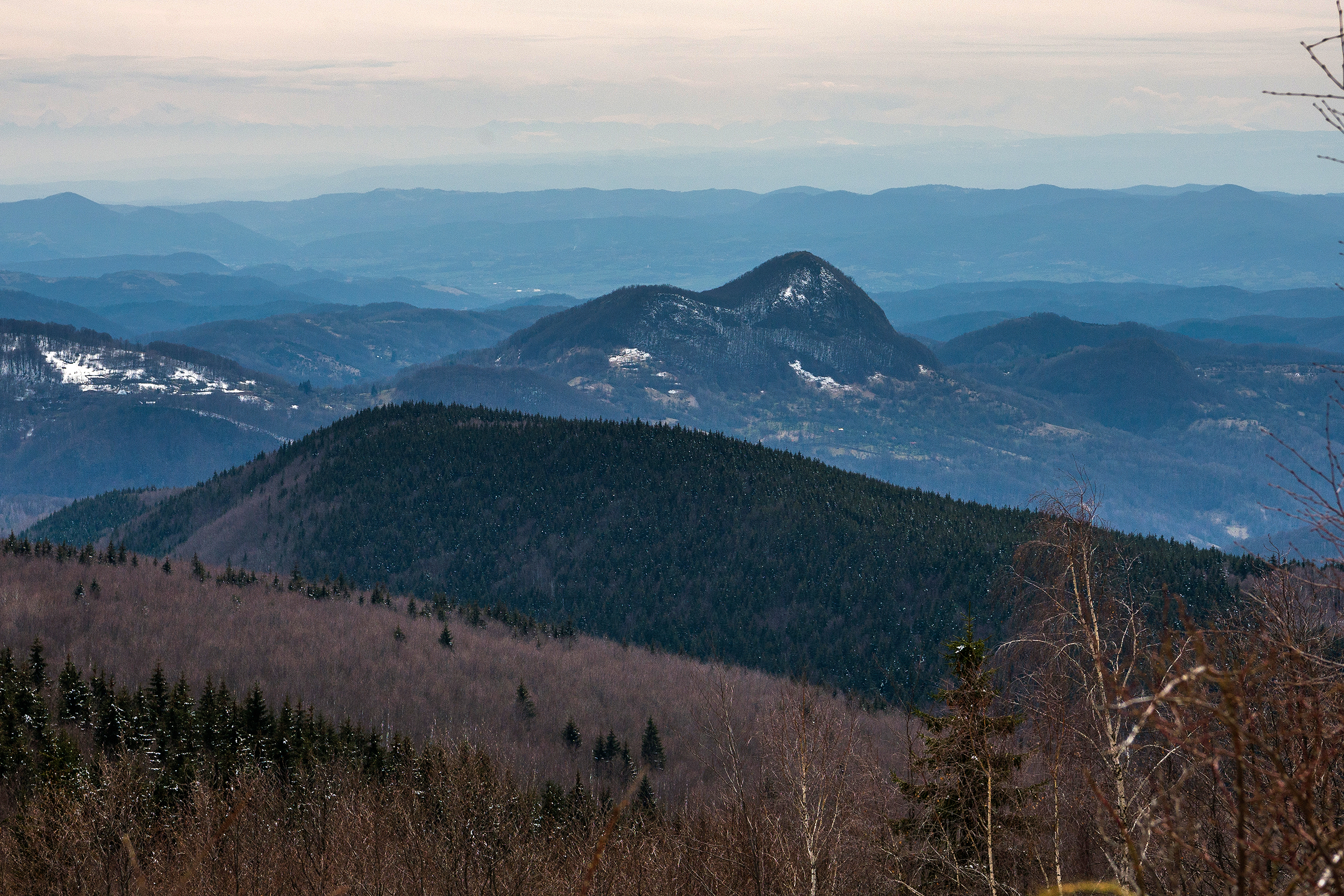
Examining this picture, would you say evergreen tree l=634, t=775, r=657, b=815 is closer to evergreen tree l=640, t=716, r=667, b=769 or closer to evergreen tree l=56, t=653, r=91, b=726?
evergreen tree l=640, t=716, r=667, b=769

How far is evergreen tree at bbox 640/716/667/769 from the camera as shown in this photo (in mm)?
101438

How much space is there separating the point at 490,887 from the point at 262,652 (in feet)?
342

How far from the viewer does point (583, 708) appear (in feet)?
421

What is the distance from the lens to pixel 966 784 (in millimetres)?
A: 25297

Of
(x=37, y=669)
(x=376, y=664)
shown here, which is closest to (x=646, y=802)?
(x=37, y=669)

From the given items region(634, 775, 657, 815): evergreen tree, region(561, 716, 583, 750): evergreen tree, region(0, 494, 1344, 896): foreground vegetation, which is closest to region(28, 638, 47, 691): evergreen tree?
region(0, 494, 1344, 896): foreground vegetation

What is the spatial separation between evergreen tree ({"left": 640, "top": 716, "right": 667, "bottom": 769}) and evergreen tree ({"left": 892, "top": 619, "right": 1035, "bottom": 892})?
74.3 metres

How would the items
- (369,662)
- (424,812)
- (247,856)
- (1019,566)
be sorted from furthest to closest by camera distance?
(369,662), (424,812), (247,856), (1019,566)

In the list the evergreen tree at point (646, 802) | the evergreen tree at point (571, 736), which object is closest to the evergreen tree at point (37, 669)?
the evergreen tree at point (646, 802)

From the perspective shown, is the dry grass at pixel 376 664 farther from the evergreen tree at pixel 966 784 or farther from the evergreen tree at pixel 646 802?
the evergreen tree at pixel 966 784

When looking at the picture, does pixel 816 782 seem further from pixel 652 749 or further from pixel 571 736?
pixel 571 736

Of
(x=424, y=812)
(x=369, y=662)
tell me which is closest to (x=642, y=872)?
(x=424, y=812)

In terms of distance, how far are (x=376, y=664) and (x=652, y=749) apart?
45.8 m

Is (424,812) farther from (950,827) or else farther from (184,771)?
(950,827)
